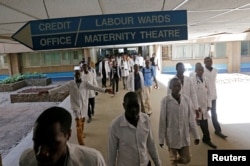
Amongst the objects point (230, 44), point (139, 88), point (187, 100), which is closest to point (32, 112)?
point (139, 88)

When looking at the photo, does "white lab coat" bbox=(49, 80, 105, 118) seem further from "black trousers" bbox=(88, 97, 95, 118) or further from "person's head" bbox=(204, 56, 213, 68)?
"person's head" bbox=(204, 56, 213, 68)

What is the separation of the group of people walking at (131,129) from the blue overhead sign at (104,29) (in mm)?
686

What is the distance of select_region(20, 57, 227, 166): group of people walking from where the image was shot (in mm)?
1167

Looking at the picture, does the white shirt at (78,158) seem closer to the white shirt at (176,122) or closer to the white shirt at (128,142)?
the white shirt at (128,142)

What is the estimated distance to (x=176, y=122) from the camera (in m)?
3.10

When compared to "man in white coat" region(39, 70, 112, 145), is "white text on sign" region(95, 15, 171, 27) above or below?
above

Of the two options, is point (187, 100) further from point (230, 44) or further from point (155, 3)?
point (230, 44)

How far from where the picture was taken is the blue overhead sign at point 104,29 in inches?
122

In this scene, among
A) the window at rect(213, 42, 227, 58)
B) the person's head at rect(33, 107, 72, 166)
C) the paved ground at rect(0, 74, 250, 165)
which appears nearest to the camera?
the person's head at rect(33, 107, 72, 166)

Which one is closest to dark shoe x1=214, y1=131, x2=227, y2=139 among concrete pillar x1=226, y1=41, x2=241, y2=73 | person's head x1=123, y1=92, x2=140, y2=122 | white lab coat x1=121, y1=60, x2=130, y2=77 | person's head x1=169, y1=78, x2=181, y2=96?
person's head x1=169, y1=78, x2=181, y2=96

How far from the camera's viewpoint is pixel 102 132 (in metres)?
5.81

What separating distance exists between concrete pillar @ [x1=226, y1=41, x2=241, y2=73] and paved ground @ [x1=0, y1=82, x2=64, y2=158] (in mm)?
14781

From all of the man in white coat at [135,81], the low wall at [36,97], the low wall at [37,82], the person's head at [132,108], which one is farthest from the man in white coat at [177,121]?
the low wall at [37,82]

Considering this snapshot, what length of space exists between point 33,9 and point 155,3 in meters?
1.52
